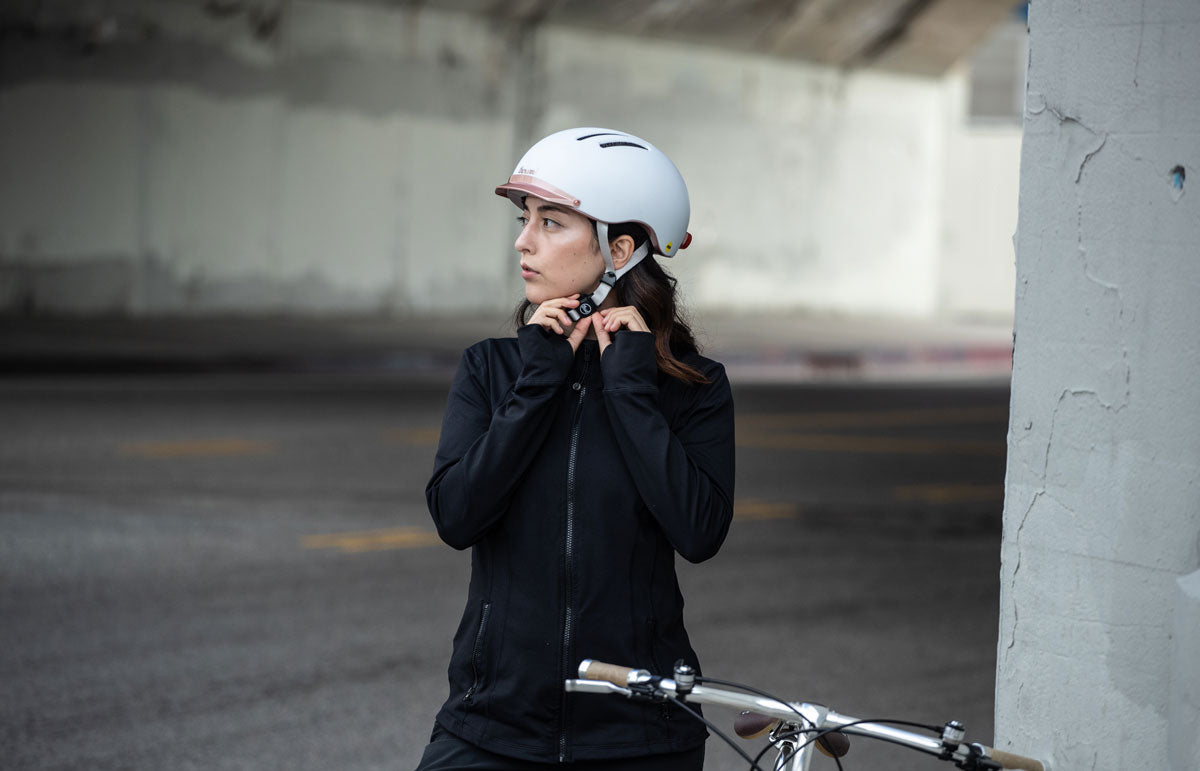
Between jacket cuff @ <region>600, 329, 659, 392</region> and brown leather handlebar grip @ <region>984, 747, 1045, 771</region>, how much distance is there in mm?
887

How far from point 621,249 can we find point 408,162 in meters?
23.6

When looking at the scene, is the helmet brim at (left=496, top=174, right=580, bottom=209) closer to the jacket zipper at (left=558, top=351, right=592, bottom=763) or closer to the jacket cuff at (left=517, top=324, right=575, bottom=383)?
the jacket cuff at (left=517, top=324, right=575, bottom=383)

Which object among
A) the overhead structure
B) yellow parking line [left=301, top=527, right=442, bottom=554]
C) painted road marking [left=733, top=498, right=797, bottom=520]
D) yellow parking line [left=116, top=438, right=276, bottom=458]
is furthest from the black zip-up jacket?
the overhead structure

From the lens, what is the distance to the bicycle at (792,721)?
2389 mm

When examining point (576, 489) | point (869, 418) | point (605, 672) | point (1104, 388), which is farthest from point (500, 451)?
point (869, 418)

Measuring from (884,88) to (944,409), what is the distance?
55.6ft

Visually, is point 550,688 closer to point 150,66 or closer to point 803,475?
point 803,475

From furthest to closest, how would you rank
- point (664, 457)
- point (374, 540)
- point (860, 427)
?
1. point (860, 427)
2. point (374, 540)
3. point (664, 457)

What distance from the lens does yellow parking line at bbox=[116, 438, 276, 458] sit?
11930 millimetres

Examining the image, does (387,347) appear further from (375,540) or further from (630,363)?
(630,363)

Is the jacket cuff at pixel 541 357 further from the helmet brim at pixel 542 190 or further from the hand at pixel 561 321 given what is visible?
the helmet brim at pixel 542 190

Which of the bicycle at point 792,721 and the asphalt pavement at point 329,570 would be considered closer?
the bicycle at point 792,721

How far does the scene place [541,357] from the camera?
9.77 feet

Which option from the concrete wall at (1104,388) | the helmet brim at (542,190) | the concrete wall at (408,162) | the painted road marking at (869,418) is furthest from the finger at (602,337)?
the concrete wall at (408,162)
